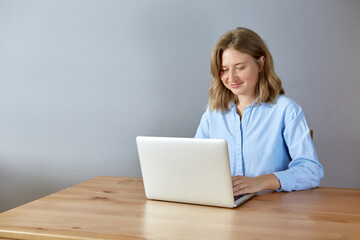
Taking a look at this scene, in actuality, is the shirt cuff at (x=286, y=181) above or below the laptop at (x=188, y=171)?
below

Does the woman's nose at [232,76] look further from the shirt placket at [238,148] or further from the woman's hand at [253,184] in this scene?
the woman's hand at [253,184]

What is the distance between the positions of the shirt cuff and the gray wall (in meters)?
1.33

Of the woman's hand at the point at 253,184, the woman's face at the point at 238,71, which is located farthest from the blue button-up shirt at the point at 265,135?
the woman's hand at the point at 253,184

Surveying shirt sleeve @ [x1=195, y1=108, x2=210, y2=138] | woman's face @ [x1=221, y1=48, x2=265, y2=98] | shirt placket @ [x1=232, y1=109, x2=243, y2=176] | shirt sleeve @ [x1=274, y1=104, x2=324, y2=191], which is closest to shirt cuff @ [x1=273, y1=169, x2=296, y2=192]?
shirt sleeve @ [x1=274, y1=104, x2=324, y2=191]

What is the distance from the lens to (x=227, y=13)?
2992 millimetres

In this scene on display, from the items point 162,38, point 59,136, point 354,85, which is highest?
point 162,38

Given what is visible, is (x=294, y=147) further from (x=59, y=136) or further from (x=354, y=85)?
(x=59, y=136)

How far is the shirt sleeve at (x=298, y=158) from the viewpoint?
1.68 m

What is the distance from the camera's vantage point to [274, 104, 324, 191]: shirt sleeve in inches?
66.3

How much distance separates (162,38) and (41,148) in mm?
1271

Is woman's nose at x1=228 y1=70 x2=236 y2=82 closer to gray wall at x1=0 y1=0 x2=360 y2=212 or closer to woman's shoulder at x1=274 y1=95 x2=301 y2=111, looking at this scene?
woman's shoulder at x1=274 y1=95 x2=301 y2=111

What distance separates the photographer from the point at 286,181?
1668mm

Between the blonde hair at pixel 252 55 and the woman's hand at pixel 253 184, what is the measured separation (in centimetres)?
52

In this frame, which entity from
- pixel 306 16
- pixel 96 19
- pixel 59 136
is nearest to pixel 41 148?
pixel 59 136
